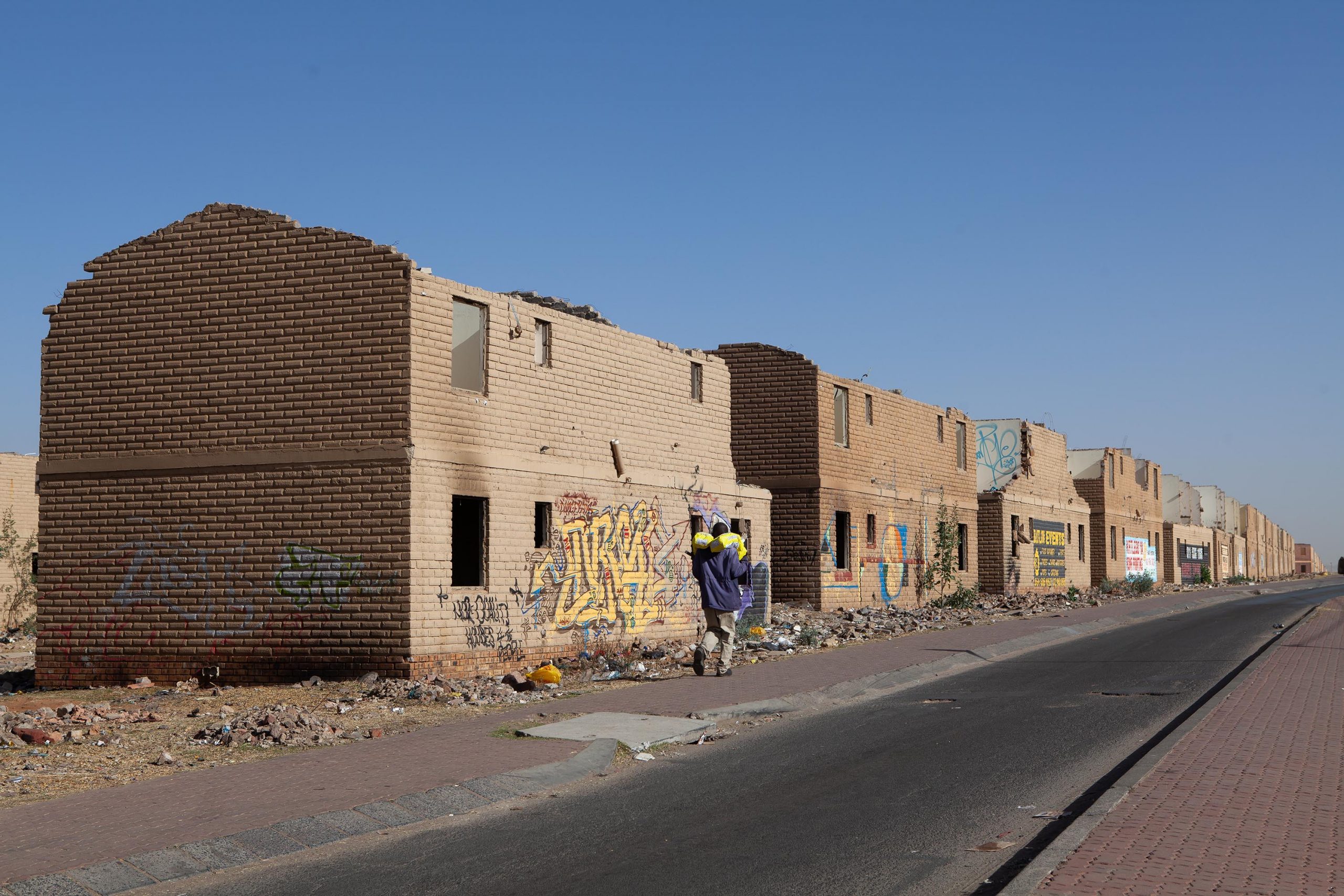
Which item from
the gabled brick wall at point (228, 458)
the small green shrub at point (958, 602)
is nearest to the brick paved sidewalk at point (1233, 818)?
the gabled brick wall at point (228, 458)

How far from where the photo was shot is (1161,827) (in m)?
7.28

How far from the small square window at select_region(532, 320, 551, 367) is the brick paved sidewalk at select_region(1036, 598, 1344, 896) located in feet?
32.4

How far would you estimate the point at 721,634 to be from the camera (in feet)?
52.5

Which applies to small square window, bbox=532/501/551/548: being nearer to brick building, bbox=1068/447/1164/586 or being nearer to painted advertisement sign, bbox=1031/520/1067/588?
painted advertisement sign, bbox=1031/520/1067/588

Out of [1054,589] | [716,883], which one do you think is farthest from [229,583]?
[1054,589]

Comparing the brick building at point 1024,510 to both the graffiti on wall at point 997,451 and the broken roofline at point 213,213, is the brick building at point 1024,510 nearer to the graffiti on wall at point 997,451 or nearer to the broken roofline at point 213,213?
the graffiti on wall at point 997,451

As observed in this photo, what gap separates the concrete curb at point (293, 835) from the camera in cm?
658

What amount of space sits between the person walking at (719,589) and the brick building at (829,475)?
A: 11.8 m

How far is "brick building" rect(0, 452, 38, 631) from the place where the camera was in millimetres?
29344

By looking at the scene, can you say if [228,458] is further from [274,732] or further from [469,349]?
[274,732]

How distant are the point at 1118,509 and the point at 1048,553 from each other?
1264 cm

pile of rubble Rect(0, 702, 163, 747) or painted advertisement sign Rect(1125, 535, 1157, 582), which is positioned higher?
painted advertisement sign Rect(1125, 535, 1157, 582)

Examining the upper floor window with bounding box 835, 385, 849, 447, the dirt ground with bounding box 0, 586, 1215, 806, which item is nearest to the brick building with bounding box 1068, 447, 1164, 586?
the upper floor window with bounding box 835, 385, 849, 447

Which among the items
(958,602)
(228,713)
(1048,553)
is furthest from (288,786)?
(1048,553)
